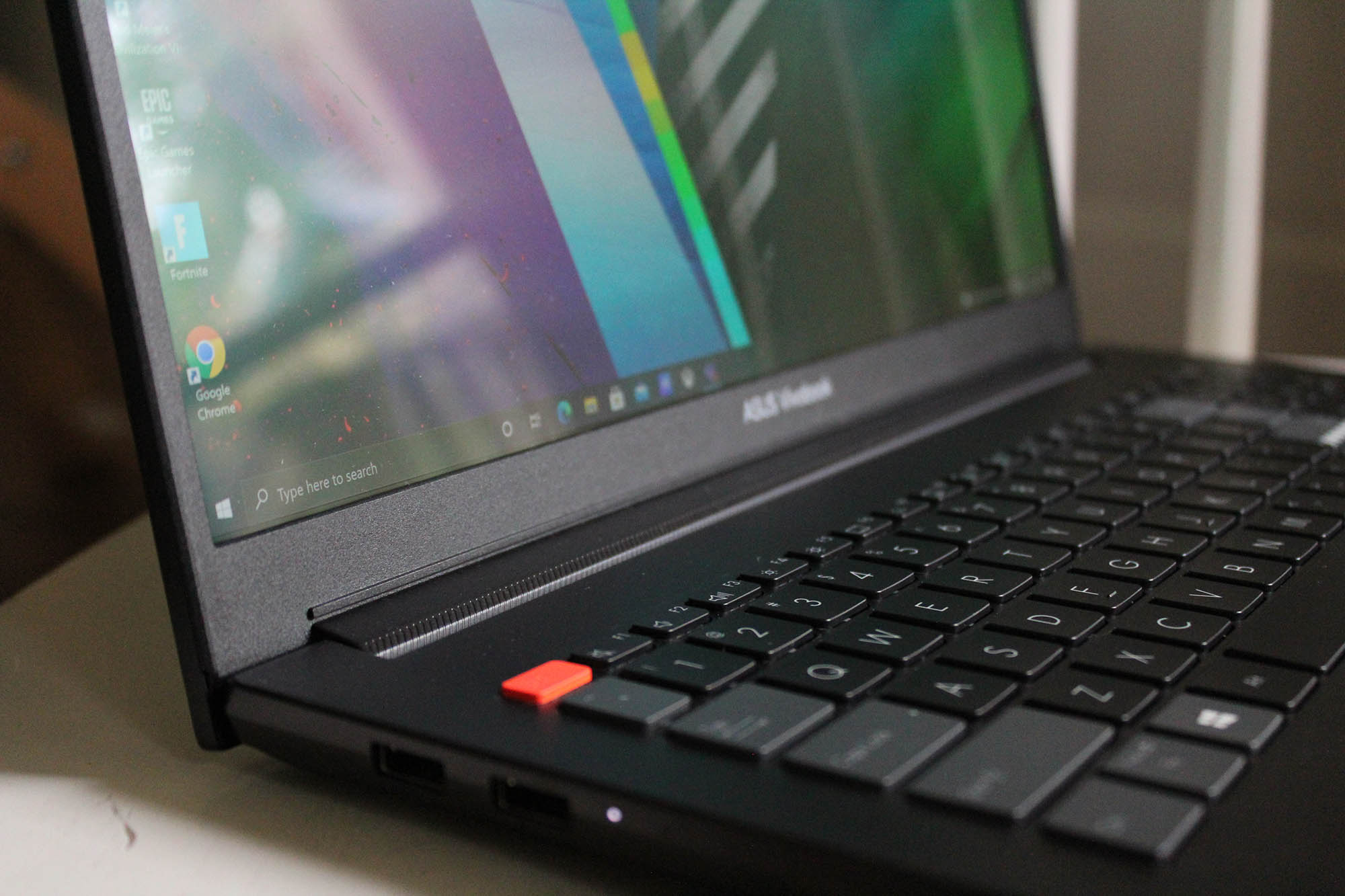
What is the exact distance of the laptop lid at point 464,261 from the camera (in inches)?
17.4

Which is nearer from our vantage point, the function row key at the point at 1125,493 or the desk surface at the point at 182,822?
the desk surface at the point at 182,822

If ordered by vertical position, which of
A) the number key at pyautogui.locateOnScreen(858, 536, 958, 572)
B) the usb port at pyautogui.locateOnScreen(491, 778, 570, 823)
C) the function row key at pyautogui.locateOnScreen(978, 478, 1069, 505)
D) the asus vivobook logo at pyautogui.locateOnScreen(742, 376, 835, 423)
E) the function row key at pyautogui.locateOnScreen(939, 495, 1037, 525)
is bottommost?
the usb port at pyautogui.locateOnScreen(491, 778, 570, 823)

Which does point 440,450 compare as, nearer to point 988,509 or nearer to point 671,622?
point 671,622

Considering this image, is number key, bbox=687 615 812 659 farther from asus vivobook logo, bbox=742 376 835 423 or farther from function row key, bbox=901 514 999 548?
asus vivobook logo, bbox=742 376 835 423

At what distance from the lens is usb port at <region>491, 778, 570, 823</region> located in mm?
368

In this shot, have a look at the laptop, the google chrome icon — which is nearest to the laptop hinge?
the laptop

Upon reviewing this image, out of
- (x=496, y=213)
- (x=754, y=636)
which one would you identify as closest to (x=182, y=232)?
(x=496, y=213)

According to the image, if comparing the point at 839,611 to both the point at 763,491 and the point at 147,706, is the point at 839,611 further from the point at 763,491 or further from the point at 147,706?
the point at 147,706

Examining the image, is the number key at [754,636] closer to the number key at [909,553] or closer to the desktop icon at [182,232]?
the number key at [909,553]

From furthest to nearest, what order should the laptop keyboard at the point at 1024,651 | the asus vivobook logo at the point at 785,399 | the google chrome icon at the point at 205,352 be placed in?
the asus vivobook logo at the point at 785,399 < the google chrome icon at the point at 205,352 < the laptop keyboard at the point at 1024,651

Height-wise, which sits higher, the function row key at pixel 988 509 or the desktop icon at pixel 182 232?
the desktop icon at pixel 182 232

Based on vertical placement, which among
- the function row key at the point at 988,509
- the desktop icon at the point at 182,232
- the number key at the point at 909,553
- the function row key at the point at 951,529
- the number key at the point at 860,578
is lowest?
the function row key at the point at 988,509

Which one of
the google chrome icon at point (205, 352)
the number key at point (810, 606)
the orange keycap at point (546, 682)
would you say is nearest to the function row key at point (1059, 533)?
the number key at point (810, 606)

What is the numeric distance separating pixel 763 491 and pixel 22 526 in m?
0.42
